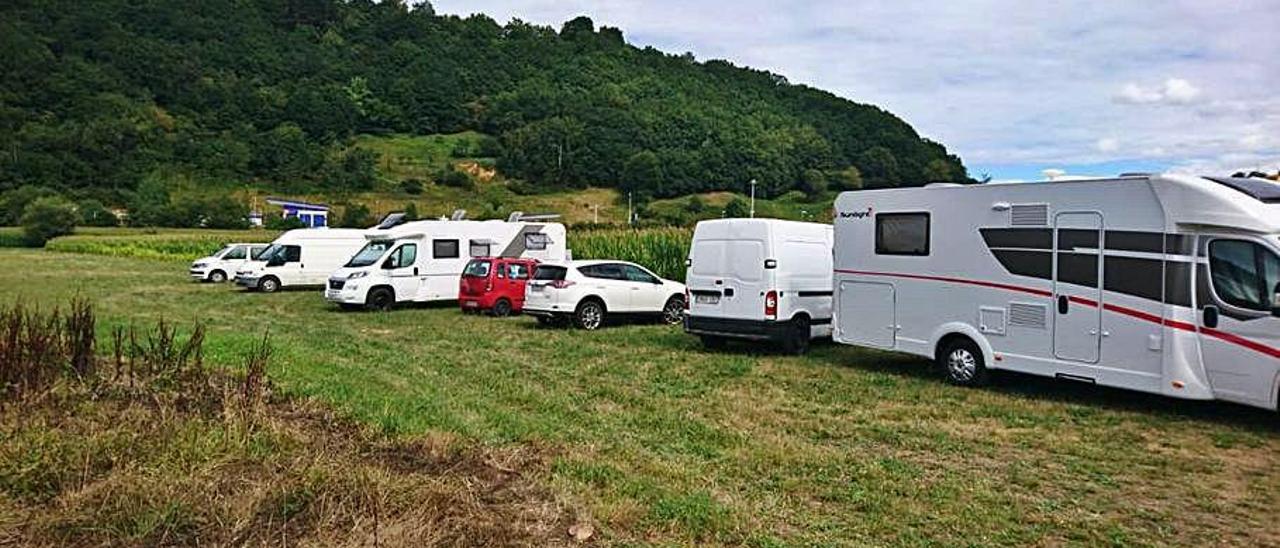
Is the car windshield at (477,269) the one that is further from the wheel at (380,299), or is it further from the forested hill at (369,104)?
the forested hill at (369,104)

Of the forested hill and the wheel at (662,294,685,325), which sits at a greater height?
the forested hill

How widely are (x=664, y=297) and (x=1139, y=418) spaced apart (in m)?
10.8

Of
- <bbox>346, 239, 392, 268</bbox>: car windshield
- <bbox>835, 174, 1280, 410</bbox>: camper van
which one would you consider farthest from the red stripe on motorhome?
<bbox>346, 239, 392, 268</bbox>: car windshield

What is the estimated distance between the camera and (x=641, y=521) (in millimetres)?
5574

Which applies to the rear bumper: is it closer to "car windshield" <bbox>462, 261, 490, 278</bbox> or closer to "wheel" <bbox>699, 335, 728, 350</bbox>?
"wheel" <bbox>699, 335, 728, 350</bbox>

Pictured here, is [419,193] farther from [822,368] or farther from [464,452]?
[464,452]

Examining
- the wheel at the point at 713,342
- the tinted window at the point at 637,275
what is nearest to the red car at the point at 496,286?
the tinted window at the point at 637,275

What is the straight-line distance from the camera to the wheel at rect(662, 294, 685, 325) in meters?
19.6

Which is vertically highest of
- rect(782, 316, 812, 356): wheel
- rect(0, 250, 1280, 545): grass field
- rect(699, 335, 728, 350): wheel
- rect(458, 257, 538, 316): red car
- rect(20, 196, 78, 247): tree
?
rect(20, 196, 78, 247): tree

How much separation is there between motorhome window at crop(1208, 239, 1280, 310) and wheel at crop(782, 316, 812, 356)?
598 cm

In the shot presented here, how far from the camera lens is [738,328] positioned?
A: 14.4m

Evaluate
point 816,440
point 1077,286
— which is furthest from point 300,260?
point 1077,286

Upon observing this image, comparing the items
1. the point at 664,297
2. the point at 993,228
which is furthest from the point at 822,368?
the point at 664,297

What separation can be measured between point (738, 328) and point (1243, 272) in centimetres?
686
